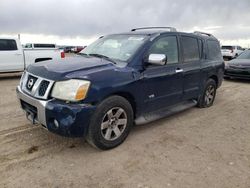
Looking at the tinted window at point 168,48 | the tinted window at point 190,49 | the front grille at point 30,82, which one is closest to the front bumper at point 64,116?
the front grille at point 30,82

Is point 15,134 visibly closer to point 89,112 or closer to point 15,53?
point 89,112

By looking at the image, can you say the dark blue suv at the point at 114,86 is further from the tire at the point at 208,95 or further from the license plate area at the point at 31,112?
the tire at the point at 208,95

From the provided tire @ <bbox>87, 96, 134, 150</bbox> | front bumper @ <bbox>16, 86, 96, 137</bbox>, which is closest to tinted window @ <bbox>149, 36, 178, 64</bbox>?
tire @ <bbox>87, 96, 134, 150</bbox>

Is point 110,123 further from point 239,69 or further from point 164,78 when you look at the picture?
point 239,69

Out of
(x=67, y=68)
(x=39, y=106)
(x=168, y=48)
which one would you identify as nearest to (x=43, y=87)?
(x=39, y=106)

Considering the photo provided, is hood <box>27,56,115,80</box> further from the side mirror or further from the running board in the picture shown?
the running board

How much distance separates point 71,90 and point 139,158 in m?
1.33

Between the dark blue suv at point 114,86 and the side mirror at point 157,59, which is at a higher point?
the side mirror at point 157,59

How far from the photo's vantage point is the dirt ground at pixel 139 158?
3047 mm

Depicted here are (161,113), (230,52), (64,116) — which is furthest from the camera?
(230,52)

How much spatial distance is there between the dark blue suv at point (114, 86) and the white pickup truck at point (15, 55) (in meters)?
6.60

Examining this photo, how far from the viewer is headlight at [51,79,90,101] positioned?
131 inches

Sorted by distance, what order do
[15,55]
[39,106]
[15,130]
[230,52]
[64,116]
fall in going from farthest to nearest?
[230,52], [15,55], [15,130], [39,106], [64,116]

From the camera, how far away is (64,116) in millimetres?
3318
